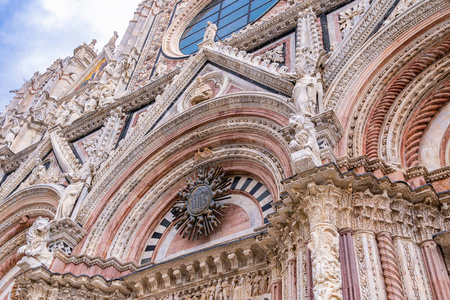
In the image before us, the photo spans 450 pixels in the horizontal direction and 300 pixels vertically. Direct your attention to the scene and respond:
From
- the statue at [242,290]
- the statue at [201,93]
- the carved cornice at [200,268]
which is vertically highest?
the statue at [201,93]

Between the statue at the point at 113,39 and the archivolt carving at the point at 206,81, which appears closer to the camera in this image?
the archivolt carving at the point at 206,81

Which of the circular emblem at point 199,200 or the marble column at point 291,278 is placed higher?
the circular emblem at point 199,200

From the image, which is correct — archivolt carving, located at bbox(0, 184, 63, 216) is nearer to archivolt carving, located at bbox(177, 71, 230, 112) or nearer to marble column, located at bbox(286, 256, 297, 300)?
archivolt carving, located at bbox(177, 71, 230, 112)

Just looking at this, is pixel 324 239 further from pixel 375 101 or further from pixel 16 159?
pixel 16 159

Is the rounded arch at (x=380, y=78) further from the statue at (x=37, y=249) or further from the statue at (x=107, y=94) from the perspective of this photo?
the statue at (x=107, y=94)

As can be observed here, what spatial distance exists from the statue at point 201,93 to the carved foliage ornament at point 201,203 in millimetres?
1538

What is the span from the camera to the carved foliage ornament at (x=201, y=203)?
783 cm

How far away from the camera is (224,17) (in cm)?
1402

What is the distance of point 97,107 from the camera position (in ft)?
41.5

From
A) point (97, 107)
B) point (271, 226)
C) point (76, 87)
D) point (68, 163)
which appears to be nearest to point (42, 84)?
point (76, 87)

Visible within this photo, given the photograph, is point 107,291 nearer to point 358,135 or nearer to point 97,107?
point 358,135

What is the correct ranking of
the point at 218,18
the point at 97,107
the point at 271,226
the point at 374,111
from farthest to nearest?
the point at 218,18 < the point at 97,107 < the point at 374,111 < the point at 271,226

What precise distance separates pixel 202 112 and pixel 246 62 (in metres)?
1.31

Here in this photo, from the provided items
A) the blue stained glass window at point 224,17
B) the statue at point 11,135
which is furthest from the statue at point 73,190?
the statue at point 11,135
